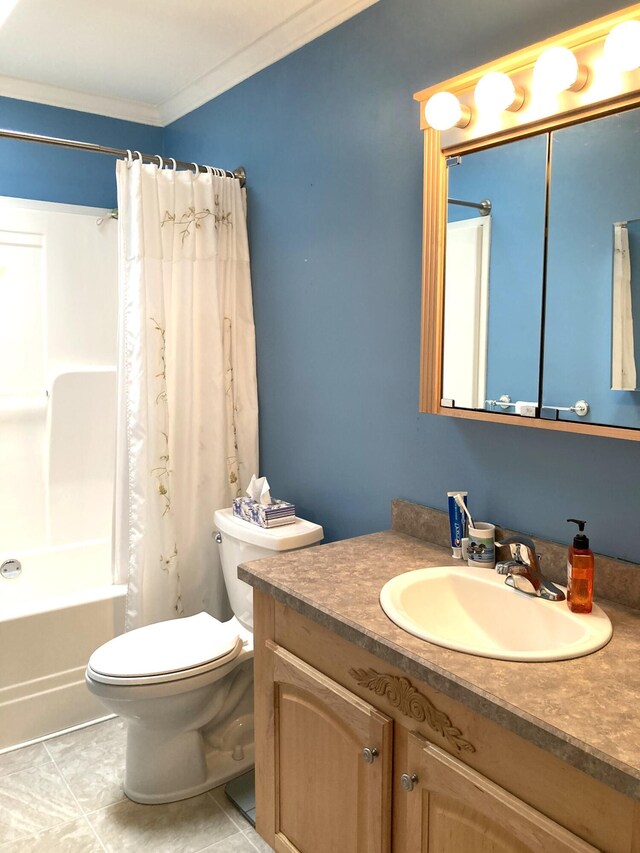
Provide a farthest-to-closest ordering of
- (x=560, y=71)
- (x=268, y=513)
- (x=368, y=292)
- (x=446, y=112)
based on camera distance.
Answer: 1. (x=268, y=513)
2. (x=368, y=292)
3. (x=446, y=112)
4. (x=560, y=71)

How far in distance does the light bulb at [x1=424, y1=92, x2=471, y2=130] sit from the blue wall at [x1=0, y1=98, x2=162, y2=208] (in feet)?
6.54

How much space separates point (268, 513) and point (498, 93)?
1.38 metres

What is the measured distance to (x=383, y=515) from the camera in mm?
2123

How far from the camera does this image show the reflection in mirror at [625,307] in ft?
4.55

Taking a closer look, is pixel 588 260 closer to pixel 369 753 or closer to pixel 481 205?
pixel 481 205

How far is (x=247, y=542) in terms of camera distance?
2299 millimetres

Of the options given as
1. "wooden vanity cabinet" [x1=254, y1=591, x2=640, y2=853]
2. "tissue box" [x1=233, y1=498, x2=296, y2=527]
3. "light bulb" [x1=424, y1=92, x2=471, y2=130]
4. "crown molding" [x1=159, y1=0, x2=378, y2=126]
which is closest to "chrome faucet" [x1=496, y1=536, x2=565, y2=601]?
"wooden vanity cabinet" [x1=254, y1=591, x2=640, y2=853]

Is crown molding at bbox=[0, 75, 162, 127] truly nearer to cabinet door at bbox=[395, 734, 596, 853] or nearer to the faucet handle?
the faucet handle

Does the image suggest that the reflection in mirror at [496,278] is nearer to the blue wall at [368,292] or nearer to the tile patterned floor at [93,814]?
the blue wall at [368,292]

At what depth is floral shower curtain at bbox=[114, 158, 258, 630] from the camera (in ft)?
8.14

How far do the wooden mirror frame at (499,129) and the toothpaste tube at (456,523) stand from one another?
21 cm

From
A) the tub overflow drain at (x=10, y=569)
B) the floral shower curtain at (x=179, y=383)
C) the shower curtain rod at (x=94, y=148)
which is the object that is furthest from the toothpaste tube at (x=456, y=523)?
the tub overflow drain at (x=10, y=569)

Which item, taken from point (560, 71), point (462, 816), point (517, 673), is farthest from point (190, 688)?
point (560, 71)

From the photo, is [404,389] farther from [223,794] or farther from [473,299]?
[223,794]
